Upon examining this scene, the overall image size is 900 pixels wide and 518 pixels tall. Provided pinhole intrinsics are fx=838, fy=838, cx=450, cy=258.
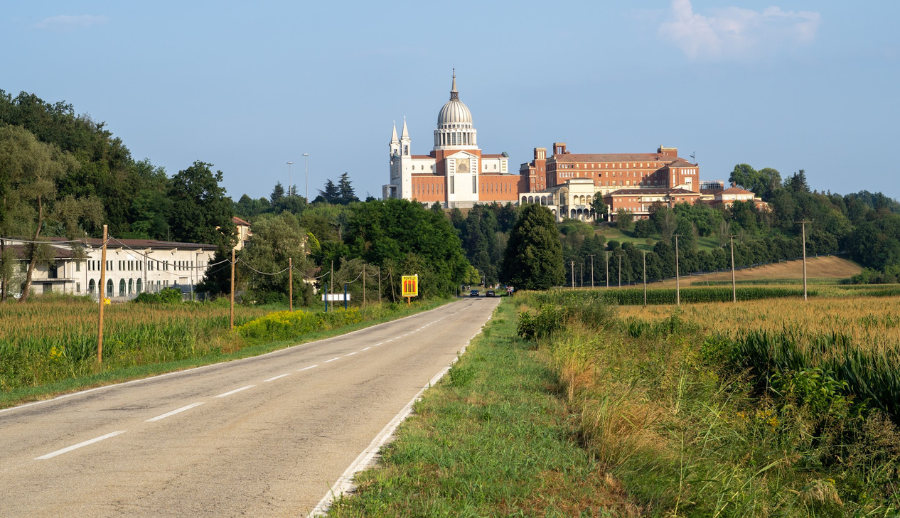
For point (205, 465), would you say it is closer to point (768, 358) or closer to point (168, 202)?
point (768, 358)

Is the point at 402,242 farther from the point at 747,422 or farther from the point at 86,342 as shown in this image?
the point at 747,422

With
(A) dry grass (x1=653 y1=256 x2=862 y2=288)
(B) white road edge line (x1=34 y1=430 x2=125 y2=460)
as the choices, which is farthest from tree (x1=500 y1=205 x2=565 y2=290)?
(B) white road edge line (x1=34 y1=430 x2=125 y2=460)

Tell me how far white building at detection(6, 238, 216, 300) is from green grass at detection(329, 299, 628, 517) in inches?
2211

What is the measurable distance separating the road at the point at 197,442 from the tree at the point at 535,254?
7685 centimetres

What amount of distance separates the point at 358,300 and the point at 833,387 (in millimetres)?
64229

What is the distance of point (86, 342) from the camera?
2497cm

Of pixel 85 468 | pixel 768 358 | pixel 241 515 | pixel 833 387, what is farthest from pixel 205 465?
pixel 768 358

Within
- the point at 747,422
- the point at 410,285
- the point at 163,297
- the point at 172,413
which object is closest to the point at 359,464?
the point at 172,413

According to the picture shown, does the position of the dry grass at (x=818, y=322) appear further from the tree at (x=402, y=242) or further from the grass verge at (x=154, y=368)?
the tree at (x=402, y=242)

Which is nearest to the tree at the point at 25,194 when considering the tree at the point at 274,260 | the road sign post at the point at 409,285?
the tree at the point at 274,260

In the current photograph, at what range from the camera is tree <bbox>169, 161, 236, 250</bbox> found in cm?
10088

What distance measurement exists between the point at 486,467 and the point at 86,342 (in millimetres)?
20311

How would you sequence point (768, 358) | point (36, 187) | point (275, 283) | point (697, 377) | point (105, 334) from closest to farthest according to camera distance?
point (697, 377), point (768, 358), point (105, 334), point (36, 187), point (275, 283)

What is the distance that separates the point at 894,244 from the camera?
160m
